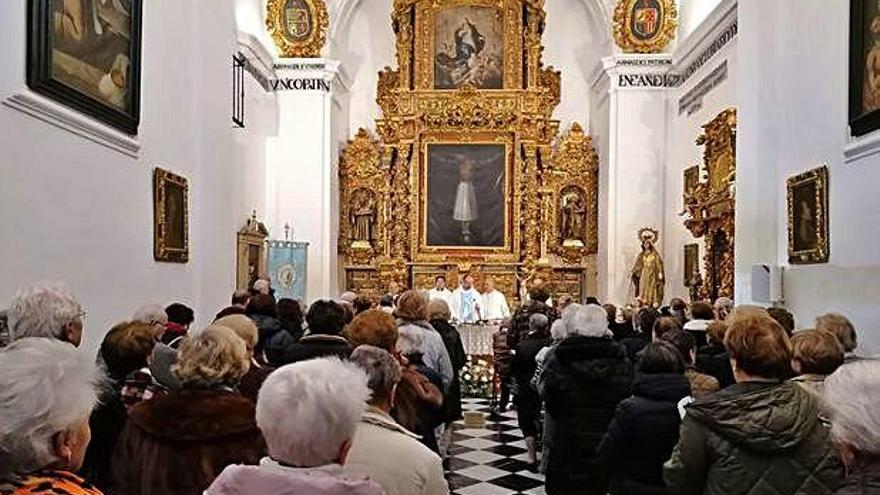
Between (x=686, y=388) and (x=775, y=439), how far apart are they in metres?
1.17

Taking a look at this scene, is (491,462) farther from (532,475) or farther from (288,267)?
(288,267)

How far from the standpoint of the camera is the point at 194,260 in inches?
343

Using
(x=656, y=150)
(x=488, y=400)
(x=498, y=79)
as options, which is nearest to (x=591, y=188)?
(x=656, y=150)

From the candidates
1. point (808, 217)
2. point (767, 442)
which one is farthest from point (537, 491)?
point (767, 442)

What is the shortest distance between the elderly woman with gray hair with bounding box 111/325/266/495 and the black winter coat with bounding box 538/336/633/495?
2790 mm

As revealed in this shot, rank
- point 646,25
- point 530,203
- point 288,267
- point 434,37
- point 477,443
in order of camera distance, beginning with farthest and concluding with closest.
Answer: point 434,37 → point 530,203 → point 646,25 → point 288,267 → point 477,443

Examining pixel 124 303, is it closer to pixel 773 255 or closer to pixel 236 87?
pixel 773 255

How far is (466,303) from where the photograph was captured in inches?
622

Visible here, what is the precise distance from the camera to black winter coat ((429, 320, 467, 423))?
6.60 m

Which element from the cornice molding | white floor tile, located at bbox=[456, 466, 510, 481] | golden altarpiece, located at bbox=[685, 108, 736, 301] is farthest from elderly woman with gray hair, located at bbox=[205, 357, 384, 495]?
golden altarpiece, located at bbox=[685, 108, 736, 301]

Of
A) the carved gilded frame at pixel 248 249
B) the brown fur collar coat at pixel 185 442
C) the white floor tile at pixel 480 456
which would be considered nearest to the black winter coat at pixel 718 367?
the brown fur collar coat at pixel 185 442

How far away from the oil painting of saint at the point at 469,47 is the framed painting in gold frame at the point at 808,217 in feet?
36.8

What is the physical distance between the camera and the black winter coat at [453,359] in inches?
260

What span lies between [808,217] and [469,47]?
39.6 ft
